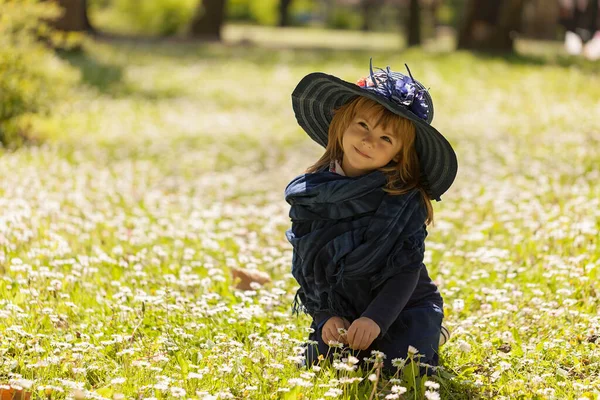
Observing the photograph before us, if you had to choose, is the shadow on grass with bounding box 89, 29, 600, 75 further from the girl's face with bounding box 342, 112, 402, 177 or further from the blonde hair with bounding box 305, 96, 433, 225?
the girl's face with bounding box 342, 112, 402, 177

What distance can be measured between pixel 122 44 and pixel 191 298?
2625 centimetres

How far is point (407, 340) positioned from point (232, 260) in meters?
2.16

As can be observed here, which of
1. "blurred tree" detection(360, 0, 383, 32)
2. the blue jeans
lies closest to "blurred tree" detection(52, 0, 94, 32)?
the blue jeans

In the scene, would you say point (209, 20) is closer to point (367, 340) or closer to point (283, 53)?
point (283, 53)

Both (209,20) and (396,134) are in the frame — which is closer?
(396,134)

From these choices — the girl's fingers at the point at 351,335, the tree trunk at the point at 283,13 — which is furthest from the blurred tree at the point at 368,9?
the girl's fingers at the point at 351,335

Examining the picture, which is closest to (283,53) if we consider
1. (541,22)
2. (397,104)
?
(541,22)

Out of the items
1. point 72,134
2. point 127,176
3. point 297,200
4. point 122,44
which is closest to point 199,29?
point 122,44

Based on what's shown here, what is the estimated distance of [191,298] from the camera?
4.63 meters

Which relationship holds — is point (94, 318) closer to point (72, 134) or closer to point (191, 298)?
point (191, 298)

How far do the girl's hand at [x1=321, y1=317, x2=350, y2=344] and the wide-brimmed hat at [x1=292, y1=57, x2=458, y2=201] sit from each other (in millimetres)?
700

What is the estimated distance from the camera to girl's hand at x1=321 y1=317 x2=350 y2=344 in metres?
3.58

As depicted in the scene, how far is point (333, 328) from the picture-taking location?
361cm

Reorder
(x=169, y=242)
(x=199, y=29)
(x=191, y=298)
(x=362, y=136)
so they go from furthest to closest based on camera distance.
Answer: (x=199, y=29) < (x=169, y=242) < (x=191, y=298) < (x=362, y=136)
